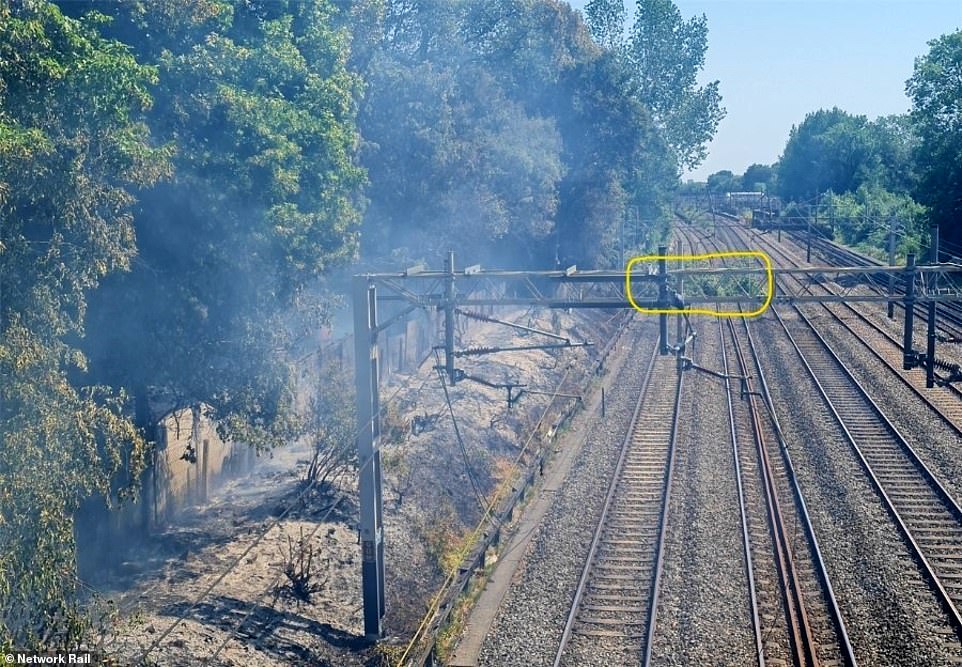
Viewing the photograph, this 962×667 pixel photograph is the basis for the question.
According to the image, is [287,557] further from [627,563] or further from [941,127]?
[941,127]

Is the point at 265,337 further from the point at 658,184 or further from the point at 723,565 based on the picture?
the point at 658,184

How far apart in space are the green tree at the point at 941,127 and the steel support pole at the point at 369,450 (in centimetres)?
3331

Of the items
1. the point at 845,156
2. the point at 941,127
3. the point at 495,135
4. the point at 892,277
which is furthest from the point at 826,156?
the point at 892,277

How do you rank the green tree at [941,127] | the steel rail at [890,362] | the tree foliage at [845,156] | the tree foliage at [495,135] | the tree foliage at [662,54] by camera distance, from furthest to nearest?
1. the tree foliage at [845,156]
2. the tree foliage at [662,54]
3. the green tree at [941,127]
4. the tree foliage at [495,135]
5. the steel rail at [890,362]

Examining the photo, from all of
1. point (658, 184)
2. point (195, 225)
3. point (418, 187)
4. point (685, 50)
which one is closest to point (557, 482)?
point (195, 225)

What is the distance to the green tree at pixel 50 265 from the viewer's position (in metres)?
8.65

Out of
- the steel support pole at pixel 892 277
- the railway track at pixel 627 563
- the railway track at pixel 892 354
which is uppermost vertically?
the steel support pole at pixel 892 277

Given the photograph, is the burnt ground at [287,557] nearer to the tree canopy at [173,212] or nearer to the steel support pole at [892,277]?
the tree canopy at [173,212]

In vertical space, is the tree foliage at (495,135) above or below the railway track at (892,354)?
above

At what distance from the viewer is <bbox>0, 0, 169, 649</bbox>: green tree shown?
8648 millimetres

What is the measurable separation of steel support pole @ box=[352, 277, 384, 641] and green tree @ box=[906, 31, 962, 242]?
3331 centimetres

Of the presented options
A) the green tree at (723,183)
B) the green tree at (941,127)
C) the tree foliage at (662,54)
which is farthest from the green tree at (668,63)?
the green tree at (723,183)

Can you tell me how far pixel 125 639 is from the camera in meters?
10.7

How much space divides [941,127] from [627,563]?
33.2m
